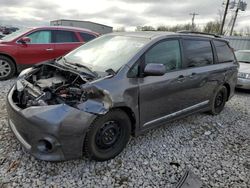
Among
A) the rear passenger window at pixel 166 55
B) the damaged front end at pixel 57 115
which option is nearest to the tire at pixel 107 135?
the damaged front end at pixel 57 115

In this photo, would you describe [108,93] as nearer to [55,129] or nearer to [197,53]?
[55,129]

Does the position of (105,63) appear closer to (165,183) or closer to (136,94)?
(136,94)

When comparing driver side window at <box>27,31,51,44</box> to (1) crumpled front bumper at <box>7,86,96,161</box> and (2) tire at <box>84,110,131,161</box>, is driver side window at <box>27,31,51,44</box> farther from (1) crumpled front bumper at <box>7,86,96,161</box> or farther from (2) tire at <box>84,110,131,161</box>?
(2) tire at <box>84,110,131,161</box>

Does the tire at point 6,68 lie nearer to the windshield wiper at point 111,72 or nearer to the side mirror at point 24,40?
the side mirror at point 24,40

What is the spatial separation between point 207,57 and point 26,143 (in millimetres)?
3316

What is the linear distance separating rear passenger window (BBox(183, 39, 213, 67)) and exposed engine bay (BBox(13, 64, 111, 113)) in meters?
1.77

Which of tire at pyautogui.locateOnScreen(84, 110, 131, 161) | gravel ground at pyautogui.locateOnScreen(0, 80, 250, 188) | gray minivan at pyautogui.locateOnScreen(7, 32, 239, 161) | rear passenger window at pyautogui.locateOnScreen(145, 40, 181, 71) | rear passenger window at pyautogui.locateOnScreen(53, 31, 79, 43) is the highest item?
rear passenger window at pyautogui.locateOnScreen(53, 31, 79, 43)

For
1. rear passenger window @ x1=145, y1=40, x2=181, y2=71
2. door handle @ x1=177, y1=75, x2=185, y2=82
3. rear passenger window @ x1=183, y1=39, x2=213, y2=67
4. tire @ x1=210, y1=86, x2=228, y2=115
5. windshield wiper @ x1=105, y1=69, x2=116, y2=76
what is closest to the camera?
windshield wiper @ x1=105, y1=69, x2=116, y2=76

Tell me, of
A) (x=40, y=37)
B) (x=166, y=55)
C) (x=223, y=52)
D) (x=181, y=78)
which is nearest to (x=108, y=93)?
(x=166, y=55)

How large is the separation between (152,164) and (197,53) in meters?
2.09

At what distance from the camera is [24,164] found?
105 inches

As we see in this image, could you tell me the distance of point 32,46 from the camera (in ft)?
21.3

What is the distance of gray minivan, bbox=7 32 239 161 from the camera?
7.80 ft

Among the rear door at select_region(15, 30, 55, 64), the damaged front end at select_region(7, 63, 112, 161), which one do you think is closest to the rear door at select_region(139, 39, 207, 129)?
the damaged front end at select_region(7, 63, 112, 161)
